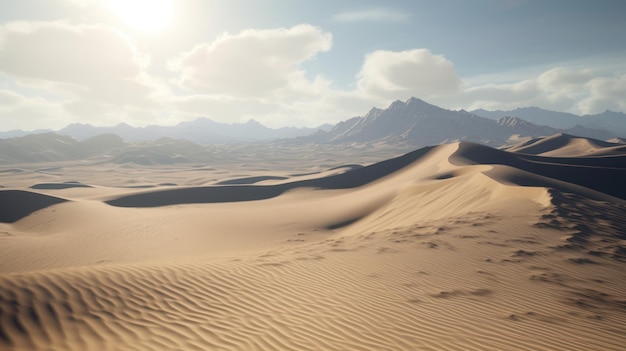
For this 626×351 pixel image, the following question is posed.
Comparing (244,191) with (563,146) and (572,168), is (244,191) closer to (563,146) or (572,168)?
(572,168)

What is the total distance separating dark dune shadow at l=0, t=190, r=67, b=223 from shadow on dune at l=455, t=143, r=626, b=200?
33.4 m

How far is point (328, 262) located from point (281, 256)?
148 cm

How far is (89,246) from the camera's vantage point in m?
14.2

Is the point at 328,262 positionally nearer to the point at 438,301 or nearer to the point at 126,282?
the point at 438,301

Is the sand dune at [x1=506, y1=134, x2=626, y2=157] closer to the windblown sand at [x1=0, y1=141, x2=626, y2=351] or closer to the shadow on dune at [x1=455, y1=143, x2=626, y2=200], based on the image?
the shadow on dune at [x1=455, y1=143, x2=626, y2=200]

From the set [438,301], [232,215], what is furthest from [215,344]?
[232,215]

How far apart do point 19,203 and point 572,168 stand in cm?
4139

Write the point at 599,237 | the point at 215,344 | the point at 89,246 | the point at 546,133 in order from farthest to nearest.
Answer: the point at 546,133
the point at 89,246
the point at 599,237
the point at 215,344

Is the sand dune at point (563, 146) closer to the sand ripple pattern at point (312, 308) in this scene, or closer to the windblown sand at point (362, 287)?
the windblown sand at point (362, 287)

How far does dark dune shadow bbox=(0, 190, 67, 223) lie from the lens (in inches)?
823

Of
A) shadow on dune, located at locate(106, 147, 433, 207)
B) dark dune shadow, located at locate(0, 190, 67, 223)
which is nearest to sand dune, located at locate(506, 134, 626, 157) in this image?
shadow on dune, located at locate(106, 147, 433, 207)

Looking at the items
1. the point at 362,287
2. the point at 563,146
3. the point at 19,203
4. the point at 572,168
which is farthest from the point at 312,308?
the point at 563,146

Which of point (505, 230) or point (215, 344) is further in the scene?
point (505, 230)

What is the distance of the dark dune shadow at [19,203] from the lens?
2091 cm
